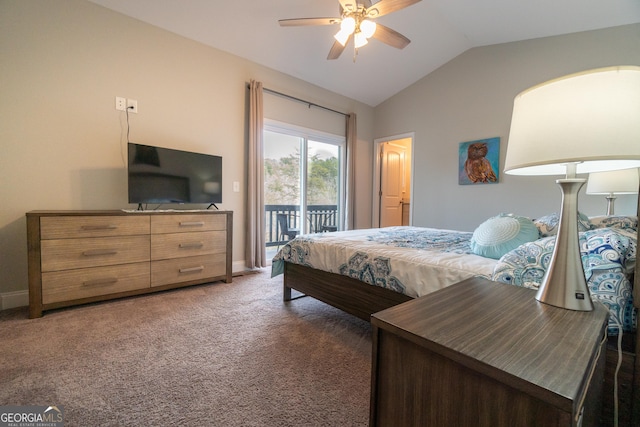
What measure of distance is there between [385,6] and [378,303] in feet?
7.36

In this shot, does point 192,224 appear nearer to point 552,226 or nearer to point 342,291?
point 342,291

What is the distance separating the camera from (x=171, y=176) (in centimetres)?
267

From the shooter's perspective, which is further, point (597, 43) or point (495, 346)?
point (597, 43)

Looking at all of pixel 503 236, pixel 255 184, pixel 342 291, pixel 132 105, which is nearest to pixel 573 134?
pixel 503 236

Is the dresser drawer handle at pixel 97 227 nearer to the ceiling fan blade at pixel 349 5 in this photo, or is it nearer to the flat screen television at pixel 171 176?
the flat screen television at pixel 171 176

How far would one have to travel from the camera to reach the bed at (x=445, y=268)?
2.74 ft

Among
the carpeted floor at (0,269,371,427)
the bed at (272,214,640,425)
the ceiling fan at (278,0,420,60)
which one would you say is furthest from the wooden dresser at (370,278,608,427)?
the ceiling fan at (278,0,420,60)

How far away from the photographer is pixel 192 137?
10.0 ft

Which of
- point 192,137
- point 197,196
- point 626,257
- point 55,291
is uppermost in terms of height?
point 192,137

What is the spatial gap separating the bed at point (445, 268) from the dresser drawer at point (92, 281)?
1.23 meters

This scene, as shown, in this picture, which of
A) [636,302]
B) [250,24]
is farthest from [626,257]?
[250,24]

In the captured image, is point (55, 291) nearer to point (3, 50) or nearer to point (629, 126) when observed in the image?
point (3, 50)

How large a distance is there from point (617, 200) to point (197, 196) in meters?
4.53

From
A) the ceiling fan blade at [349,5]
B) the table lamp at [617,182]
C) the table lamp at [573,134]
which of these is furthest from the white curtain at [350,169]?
the table lamp at [573,134]
